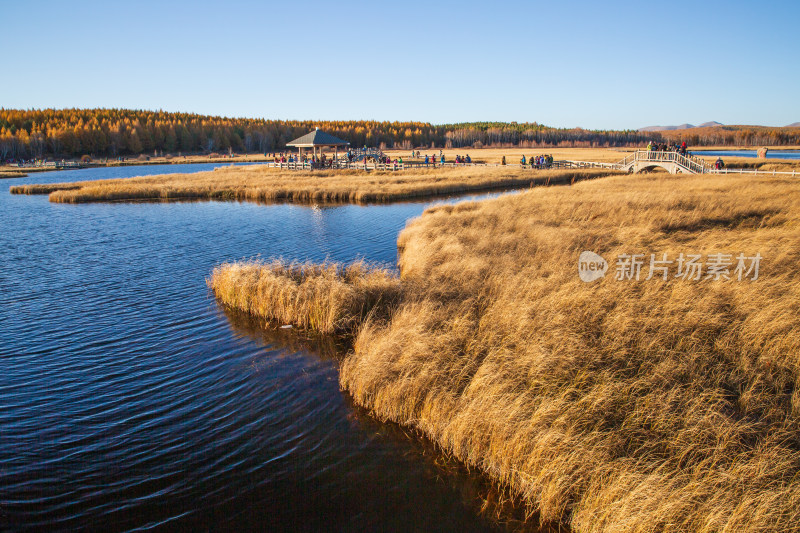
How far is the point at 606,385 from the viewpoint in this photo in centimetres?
662

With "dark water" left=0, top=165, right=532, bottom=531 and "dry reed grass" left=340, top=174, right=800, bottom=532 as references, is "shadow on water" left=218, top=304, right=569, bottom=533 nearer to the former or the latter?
"dark water" left=0, top=165, right=532, bottom=531

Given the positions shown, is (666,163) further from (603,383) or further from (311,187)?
(603,383)

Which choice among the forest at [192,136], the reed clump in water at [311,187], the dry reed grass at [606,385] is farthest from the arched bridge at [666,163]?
the forest at [192,136]

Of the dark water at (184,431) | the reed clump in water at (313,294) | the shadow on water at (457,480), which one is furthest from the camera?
the reed clump in water at (313,294)

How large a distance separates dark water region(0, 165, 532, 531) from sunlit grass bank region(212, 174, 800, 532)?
79cm

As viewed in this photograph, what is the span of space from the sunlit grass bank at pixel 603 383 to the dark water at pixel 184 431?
79 cm

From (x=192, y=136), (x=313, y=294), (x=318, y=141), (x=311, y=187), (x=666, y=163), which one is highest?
(x=192, y=136)

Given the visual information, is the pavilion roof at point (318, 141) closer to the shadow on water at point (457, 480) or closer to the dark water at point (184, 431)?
the dark water at point (184, 431)

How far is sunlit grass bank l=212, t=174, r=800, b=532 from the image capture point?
508 cm

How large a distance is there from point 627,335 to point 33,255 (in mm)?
22155

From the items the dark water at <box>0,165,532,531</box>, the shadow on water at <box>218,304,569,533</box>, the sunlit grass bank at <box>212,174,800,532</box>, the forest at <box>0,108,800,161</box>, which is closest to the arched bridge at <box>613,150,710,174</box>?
→ the sunlit grass bank at <box>212,174,800,532</box>

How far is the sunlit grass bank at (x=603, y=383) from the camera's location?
16.7ft

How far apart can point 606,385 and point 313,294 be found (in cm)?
709

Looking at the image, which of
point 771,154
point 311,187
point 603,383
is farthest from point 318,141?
point 771,154
